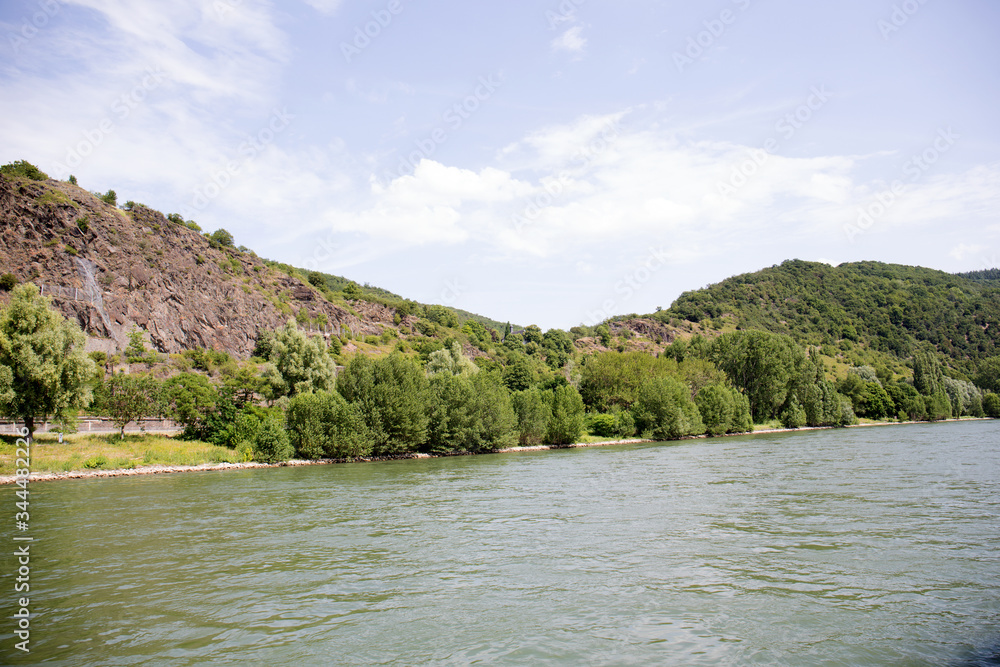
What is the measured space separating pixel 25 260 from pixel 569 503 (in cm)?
8641

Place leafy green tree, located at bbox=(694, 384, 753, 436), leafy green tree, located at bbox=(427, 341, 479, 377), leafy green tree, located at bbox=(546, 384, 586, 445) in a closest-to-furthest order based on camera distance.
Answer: leafy green tree, located at bbox=(546, 384, 586, 445), leafy green tree, located at bbox=(694, 384, 753, 436), leafy green tree, located at bbox=(427, 341, 479, 377)

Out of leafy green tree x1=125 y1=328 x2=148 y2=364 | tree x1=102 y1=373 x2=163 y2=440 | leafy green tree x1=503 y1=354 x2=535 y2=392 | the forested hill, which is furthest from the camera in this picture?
the forested hill

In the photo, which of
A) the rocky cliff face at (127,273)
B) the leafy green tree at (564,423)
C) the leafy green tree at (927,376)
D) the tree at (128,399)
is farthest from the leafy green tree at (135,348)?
the leafy green tree at (927,376)

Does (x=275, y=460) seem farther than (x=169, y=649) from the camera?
Yes

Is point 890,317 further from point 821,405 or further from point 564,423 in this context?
point 564,423

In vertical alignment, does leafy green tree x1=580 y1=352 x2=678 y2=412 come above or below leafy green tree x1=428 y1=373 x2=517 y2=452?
above

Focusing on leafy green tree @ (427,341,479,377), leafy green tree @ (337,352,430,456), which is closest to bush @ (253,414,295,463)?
leafy green tree @ (337,352,430,456)

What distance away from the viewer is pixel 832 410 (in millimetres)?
93375

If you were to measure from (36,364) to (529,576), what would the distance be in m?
40.8

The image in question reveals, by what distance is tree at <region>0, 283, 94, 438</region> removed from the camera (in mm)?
39250

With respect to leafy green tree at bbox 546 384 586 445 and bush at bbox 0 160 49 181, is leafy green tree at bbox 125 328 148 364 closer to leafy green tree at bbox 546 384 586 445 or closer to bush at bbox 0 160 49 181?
bush at bbox 0 160 49 181

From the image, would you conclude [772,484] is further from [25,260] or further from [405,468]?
[25,260]

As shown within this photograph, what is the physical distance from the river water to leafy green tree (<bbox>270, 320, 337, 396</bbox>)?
37.9 metres

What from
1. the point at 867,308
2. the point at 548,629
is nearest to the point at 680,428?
the point at 548,629
